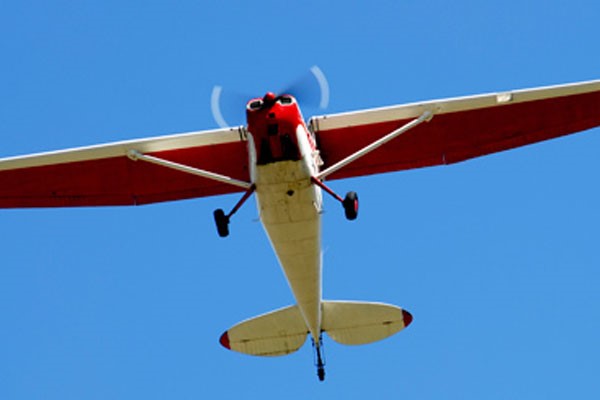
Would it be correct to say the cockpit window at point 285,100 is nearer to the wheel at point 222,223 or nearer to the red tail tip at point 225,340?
the wheel at point 222,223

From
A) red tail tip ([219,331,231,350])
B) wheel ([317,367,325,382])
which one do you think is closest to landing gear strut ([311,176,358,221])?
wheel ([317,367,325,382])

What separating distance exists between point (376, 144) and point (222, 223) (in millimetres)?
2696

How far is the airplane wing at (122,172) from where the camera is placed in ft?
63.3

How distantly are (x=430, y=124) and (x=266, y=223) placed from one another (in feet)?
11.9

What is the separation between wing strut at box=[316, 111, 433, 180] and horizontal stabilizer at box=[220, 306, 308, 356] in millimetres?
3804

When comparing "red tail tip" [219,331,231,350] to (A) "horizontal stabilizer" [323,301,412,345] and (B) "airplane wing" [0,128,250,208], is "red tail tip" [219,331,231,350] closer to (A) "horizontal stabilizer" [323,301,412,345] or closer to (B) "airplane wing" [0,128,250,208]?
(A) "horizontal stabilizer" [323,301,412,345]

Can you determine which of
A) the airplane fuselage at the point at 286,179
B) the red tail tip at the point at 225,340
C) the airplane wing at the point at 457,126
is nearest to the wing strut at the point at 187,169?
the airplane fuselage at the point at 286,179

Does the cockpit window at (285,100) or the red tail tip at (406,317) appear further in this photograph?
the red tail tip at (406,317)

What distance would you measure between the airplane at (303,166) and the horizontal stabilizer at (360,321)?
Answer: 0.7 inches

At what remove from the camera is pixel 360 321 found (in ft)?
69.4

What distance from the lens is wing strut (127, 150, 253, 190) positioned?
17.6 m

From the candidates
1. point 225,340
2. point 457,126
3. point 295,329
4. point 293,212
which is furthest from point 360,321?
point 293,212

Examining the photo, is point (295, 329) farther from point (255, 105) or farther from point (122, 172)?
point (255, 105)

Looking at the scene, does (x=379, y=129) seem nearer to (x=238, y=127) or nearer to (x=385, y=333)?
(x=238, y=127)
